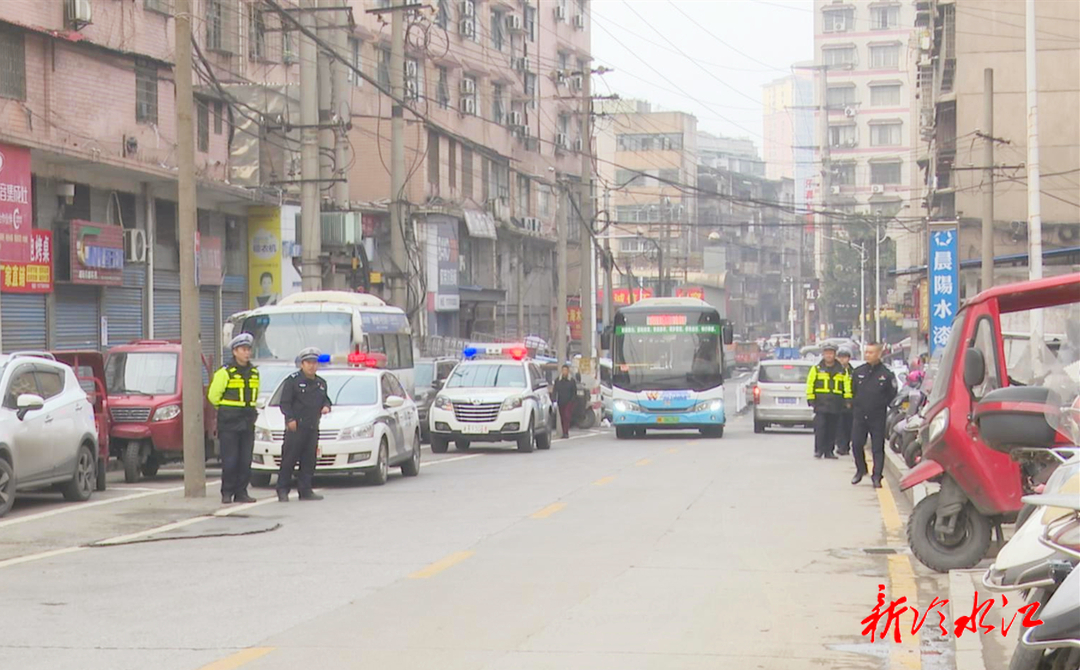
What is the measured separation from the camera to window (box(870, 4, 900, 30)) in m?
131

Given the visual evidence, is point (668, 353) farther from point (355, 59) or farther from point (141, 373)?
point (355, 59)

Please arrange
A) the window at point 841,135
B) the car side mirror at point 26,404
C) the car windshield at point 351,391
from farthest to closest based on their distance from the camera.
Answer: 1. the window at point 841,135
2. the car windshield at point 351,391
3. the car side mirror at point 26,404

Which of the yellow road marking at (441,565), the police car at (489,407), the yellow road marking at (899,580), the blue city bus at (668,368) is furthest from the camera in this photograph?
the blue city bus at (668,368)

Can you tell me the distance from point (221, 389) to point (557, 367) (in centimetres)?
3307

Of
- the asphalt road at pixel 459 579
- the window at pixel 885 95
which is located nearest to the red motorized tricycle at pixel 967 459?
the asphalt road at pixel 459 579

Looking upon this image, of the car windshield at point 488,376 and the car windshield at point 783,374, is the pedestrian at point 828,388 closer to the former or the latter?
the car windshield at point 488,376

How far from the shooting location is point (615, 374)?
36438 millimetres

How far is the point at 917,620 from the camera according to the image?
9.66 m

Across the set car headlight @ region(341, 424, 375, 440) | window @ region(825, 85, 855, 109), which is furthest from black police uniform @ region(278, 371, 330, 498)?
window @ region(825, 85, 855, 109)

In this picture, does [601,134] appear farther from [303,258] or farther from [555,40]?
[303,258]

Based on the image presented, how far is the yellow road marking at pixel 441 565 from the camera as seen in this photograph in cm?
1162

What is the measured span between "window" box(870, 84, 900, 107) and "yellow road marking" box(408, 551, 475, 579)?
401 feet

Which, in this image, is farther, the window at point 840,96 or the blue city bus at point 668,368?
the window at point 840,96

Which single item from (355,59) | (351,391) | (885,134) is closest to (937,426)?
(351,391)
